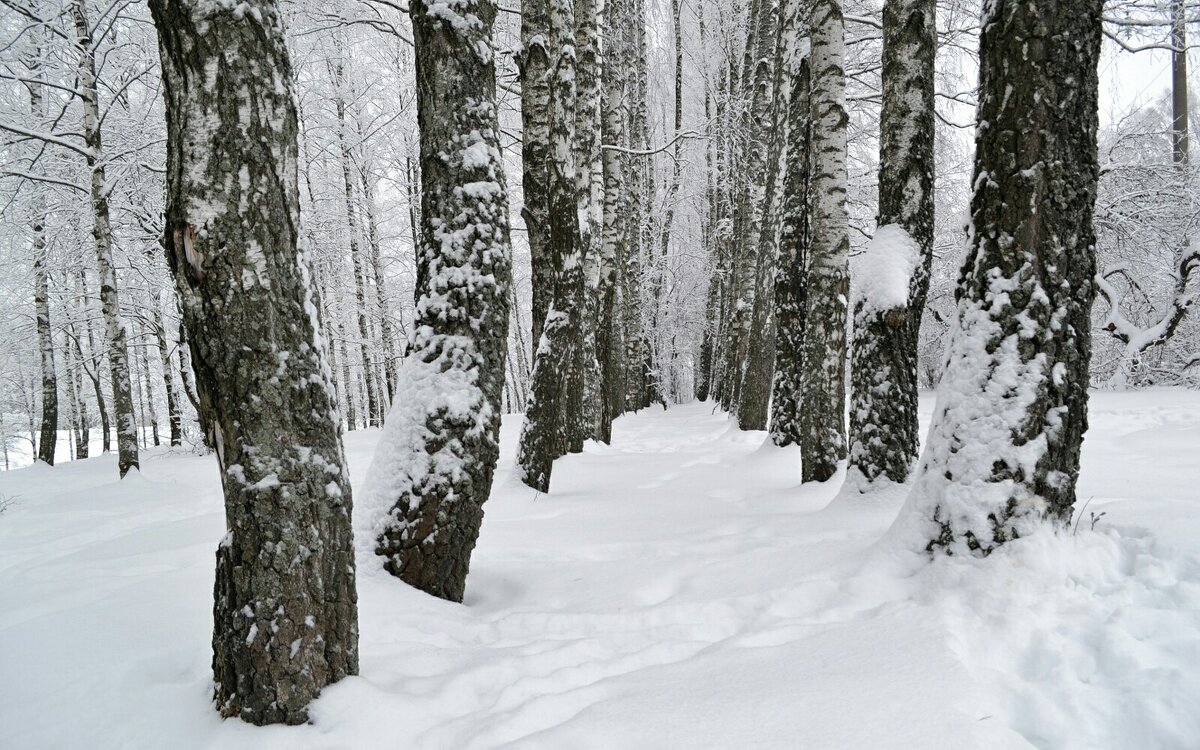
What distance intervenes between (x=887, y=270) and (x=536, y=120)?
10.4 feet

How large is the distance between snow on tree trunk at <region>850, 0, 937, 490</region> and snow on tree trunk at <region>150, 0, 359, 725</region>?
3.05m

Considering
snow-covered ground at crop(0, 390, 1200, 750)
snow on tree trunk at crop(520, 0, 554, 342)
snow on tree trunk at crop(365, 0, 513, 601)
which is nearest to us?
snow-covered ground at crop(0, 390, 1200, 750)

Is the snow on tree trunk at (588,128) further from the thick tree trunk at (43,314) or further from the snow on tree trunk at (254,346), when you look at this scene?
the thick tree trunk at (43,314)

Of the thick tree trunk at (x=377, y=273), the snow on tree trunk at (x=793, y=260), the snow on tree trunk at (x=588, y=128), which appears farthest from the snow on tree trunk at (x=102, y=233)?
the snow on tree trunk at (x=793, y=260)

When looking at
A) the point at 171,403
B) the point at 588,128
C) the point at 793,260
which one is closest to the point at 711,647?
the point at 793,260

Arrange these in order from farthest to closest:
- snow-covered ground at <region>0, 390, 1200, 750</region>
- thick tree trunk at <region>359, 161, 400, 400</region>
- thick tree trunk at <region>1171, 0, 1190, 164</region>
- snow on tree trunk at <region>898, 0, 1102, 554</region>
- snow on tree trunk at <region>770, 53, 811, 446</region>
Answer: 1. thick tree trunk at <region>359, 161, 400, 400</region>
2. thick tree trunk at <region>1171, 0, 1190, 164</region>
3. snow on tree trunk at <region>770, 53, 811, 446</region>
4. snow on tree trunk at <region>898, 0, 1102, 554</region>
5. snow-covered ground at <region>0, 390, 1200, 750</region>

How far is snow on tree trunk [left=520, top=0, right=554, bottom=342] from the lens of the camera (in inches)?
202

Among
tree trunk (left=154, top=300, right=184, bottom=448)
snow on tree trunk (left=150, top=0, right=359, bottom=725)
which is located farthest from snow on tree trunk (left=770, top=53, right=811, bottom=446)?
tree trunk (left=154, top=300, right=184, bottom=448)

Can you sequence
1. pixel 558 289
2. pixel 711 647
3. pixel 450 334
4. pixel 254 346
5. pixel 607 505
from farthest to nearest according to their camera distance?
pixel 558 289
pixel 607 505
pixel 450 334
pixel 711 647
pixel 254 346

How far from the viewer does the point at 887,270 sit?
3.61 metres

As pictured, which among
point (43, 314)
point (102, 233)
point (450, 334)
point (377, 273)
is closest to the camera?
point (450, 334)

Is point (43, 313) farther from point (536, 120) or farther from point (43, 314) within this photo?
point (536, 120)

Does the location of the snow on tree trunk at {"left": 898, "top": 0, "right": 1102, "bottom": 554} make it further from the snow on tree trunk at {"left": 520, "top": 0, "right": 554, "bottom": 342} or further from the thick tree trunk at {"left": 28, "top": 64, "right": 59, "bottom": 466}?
the thick tree trunk at {"left": 28, "top": 64, "right": 59, "bottom": 466}

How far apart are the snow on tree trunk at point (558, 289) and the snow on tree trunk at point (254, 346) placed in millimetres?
3292
